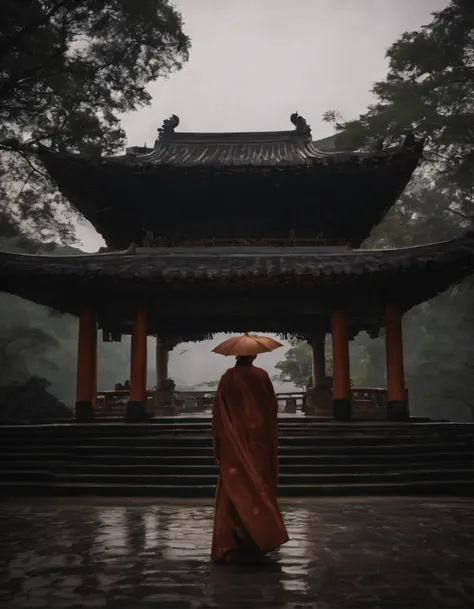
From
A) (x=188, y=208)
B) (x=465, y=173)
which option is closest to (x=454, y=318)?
(x=465, y=173)

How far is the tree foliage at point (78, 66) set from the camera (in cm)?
1297

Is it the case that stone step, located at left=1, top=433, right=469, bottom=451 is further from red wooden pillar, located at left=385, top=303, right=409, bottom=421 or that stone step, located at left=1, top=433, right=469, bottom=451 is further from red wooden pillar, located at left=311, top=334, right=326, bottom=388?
red wooden pillar, located at left=311, top=334, right=326, bottom=388

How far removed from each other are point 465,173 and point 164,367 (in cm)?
1431

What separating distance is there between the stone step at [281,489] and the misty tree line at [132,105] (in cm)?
717

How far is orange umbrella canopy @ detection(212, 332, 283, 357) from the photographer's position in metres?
4.75

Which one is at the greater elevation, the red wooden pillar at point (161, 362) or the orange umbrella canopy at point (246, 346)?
the red wooden pillar at point (161, 362)

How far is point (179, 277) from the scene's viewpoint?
34.8 ft

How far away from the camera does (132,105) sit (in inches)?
631

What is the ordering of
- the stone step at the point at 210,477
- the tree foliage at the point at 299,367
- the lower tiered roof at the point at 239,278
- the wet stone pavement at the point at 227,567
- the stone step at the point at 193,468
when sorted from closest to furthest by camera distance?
the wet stone pavement at the point at 227,567 → the stone step at the point at 210,477 → the stone step at the point at 193,468 → the lower tiered roof at the point at 239,278 → the tree foliage at the point at 299,367

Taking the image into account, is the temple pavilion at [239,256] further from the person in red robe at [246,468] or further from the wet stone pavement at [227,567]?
the person in red robe at [246,468]

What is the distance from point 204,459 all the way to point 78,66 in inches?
418

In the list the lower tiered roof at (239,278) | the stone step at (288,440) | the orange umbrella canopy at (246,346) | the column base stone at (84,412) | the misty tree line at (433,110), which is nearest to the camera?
the orange umbrella canopy at (246,346)

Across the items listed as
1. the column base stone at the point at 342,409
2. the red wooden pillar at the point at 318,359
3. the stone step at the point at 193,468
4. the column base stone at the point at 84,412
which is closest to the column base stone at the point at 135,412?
the column base stone at the point at 84,412

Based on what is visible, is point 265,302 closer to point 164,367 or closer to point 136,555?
point 164,367
